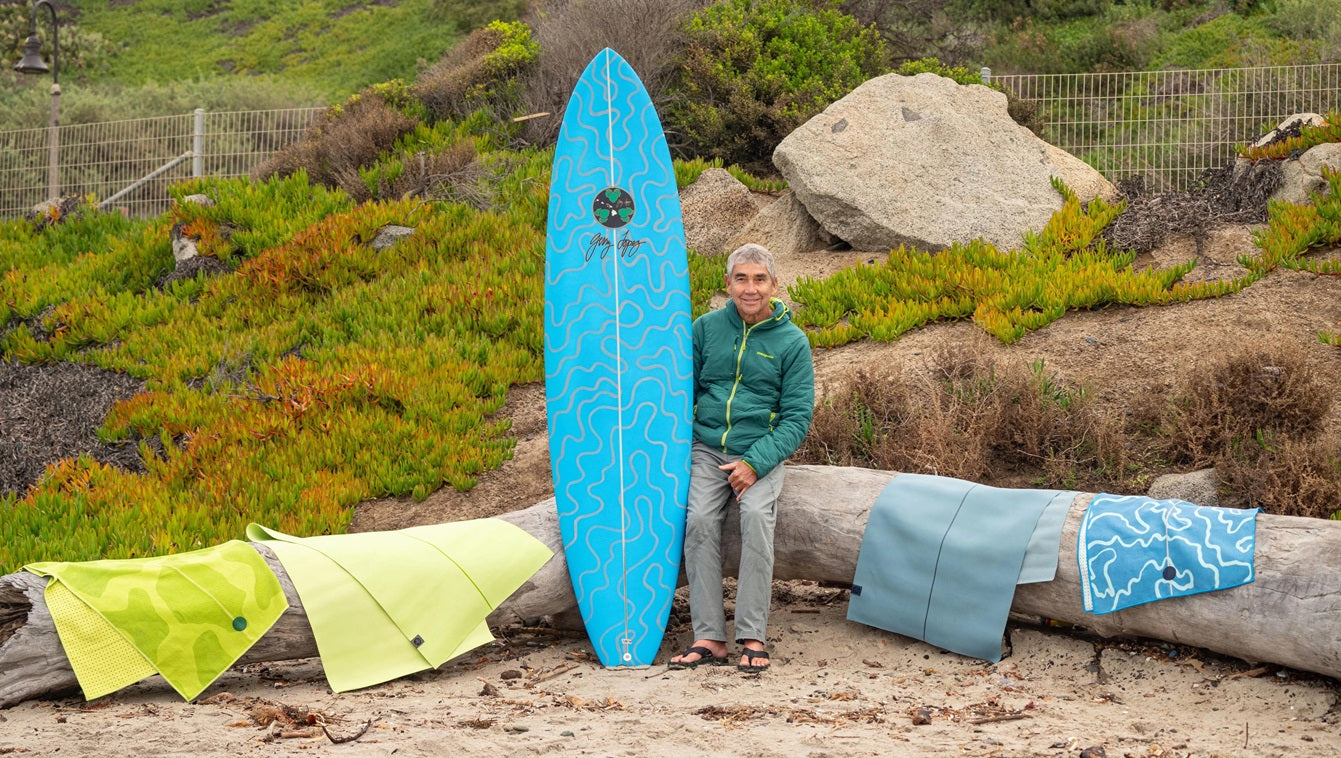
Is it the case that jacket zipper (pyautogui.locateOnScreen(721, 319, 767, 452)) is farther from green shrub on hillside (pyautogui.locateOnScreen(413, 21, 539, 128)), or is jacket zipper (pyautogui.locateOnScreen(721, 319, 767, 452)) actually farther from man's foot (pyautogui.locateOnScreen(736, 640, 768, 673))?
green shrub on hillside (pyautogui.locateOnScreen(413, 21, 539, 128))

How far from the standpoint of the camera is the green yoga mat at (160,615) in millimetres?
3627

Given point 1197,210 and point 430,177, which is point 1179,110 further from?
point 430,177

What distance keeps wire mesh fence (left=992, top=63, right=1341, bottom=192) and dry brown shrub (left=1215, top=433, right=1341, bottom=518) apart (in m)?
6.22

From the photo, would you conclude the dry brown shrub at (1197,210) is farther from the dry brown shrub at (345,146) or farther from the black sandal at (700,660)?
the dry brown shrub at (345,146)

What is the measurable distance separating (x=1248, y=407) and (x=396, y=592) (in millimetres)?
3866

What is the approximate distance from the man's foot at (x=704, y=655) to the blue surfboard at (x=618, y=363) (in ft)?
0.62

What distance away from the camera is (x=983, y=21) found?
1948cm

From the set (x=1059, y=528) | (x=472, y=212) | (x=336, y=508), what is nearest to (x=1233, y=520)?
(x=1059, y=528)

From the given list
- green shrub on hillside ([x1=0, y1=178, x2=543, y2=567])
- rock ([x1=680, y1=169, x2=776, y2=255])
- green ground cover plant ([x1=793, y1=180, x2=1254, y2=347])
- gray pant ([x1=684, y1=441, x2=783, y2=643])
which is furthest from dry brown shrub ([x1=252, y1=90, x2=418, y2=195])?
gray pant ([x1=684, y1=441, x2=783, y2=643])

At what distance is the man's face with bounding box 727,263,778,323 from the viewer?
4352 mm

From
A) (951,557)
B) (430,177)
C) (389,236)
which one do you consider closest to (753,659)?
(951,557)

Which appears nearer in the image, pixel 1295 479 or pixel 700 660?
pixel 700 660

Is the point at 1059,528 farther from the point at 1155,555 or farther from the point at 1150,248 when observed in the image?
the point at 1150,248

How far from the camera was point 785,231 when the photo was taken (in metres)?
8.64
